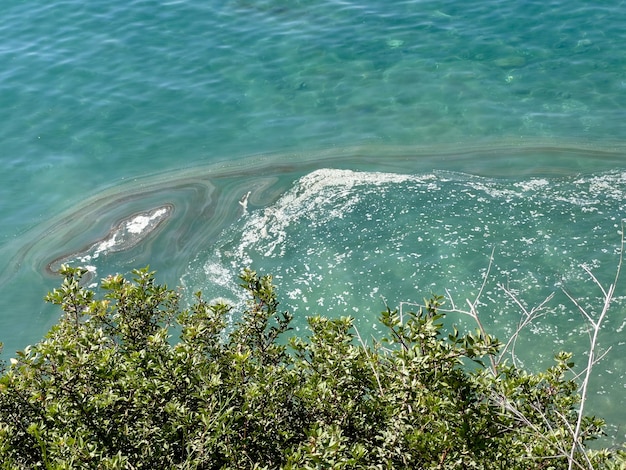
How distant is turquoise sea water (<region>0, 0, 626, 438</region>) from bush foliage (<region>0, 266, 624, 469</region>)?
5.50 meters

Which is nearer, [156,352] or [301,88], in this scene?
[156,352]

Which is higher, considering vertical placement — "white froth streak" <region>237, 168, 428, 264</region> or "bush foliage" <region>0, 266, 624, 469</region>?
"bush foliage" <region>0, 266, 624, 469</region>

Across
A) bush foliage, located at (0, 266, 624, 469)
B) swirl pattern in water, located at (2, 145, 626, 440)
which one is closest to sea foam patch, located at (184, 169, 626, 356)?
swirl pattern in water, located at (2, 145, 626, 440)

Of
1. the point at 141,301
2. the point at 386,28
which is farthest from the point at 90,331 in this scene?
the point at 386,28

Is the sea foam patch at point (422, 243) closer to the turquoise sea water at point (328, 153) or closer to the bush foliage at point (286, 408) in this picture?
the turquoise sea water at point (328, 153)

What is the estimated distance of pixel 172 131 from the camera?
18312 mm

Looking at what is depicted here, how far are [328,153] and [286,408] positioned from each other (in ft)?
35.4

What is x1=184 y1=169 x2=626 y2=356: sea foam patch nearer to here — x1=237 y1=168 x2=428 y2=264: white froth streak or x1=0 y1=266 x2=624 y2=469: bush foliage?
x1=237 y1=168 x2=428 y2=264: white froth streak

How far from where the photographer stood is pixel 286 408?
22.8 feet

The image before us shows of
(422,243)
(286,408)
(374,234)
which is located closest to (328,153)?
(374,234)

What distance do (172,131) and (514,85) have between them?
9.33 meters

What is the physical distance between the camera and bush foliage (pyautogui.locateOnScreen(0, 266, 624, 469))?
615cm

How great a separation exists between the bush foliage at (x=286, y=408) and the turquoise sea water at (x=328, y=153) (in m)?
5.50

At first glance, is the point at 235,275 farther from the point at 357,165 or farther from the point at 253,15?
the point at 253,15
